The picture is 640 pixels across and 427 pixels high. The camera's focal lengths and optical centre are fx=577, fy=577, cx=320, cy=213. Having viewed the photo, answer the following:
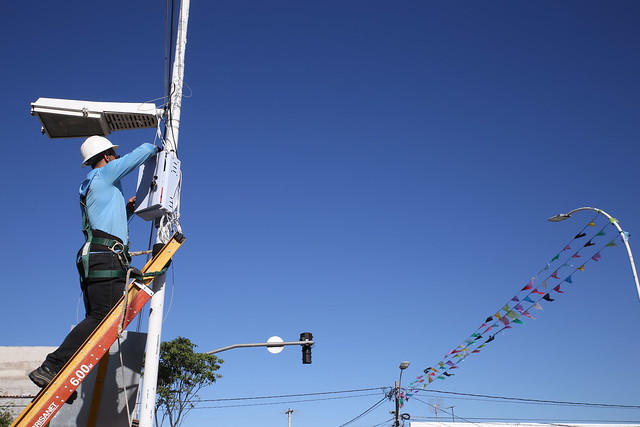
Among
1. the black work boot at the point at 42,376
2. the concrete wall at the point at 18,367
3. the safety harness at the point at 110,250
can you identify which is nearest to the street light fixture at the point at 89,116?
the safety harness at the point at 110,250

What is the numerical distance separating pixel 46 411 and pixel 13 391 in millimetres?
24991

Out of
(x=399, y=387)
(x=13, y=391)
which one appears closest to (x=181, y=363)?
(x=13, y=391)

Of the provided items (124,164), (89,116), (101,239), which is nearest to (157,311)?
(101,239)

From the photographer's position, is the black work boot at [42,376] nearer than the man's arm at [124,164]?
Yes

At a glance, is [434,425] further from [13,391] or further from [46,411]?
[46,411]

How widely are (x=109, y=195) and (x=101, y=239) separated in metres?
0.40

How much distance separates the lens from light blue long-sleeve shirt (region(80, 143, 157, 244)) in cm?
476

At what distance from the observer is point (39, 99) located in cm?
561

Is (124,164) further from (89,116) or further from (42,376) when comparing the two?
(42,376)

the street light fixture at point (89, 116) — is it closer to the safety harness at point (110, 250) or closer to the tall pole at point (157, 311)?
the tall pole at point (157, 311)

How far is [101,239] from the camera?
4.64 m

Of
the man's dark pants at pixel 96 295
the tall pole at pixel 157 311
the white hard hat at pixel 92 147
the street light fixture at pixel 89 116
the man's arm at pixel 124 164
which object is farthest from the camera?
the street light fixture at pixel 89 116

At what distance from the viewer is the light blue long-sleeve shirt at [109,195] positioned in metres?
4.76

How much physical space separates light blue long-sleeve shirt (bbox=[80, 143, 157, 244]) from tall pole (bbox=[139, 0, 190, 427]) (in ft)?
1.84
